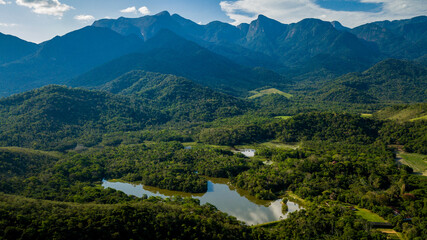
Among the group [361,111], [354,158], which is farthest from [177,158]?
[361,111]

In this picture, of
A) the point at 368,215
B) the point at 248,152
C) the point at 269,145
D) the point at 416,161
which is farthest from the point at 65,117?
the point at 416,161

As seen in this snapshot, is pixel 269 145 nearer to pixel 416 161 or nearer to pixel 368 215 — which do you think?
pixel 416 161

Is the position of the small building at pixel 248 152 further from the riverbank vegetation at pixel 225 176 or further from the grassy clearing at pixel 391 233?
the grassy clearing at pixel 391 233

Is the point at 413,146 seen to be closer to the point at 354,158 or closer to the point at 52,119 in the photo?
the point at 354,158

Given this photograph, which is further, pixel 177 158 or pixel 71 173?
pixel 177 158

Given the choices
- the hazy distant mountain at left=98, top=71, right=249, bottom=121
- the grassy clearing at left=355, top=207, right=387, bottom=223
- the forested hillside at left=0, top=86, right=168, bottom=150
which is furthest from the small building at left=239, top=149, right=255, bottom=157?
the forested hillside at left=0, top=86, right=168, bottom=150

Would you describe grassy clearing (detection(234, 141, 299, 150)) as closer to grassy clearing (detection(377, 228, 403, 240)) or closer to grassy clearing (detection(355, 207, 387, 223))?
grassy clearing (detection(355, 207, 387, 223))

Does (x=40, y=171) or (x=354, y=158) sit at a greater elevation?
(x=354, y=158)
